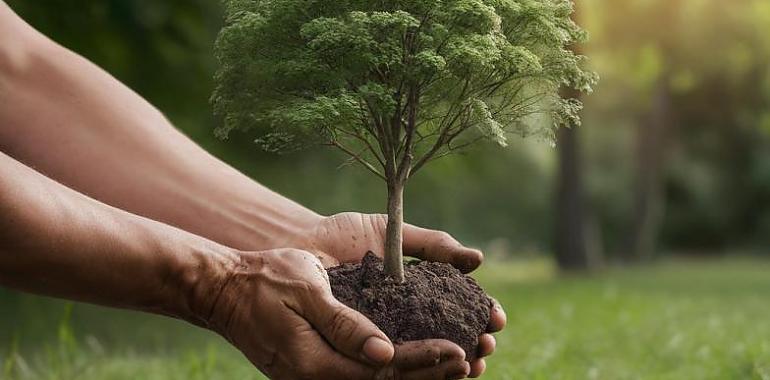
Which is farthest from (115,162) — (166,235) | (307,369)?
(307,369)

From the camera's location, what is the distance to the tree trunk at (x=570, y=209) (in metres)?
14.5

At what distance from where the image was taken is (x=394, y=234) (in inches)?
90.8

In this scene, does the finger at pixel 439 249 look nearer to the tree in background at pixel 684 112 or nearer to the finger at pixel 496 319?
the finger at pixel 496 319

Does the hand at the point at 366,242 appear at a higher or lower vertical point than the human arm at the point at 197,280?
higher

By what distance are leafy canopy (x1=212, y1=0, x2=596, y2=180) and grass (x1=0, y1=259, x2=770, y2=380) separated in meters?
1.99

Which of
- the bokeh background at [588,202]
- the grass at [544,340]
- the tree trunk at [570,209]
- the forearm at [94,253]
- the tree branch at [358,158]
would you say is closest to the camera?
the forearm at [94,253]

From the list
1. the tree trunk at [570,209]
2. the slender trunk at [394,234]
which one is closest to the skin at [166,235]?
the slender trunk at [394,234]

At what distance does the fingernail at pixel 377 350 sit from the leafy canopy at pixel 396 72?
15.6 inches

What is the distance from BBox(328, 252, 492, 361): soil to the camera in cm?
222

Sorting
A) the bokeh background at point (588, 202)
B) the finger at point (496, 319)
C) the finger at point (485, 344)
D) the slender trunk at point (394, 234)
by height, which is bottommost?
the finger at point (485, 344)

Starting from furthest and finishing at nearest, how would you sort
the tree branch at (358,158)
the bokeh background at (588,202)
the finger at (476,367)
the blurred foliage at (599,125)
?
1. the blurred foliage at (599,125)
2. the bokeh background at (588,202)
3. the finger at (476,367)
4. the tree branch at (358,158)

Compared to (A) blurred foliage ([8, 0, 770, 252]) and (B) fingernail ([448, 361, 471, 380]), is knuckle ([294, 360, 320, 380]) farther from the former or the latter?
(A) blurred foliage ([8, 0, 770, 252])

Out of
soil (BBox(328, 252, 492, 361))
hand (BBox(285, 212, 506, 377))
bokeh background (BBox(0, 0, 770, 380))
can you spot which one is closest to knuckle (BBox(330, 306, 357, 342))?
soil (BBox(328, 252, 492, 361))

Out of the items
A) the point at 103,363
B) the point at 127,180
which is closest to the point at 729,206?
the point at 103,363
